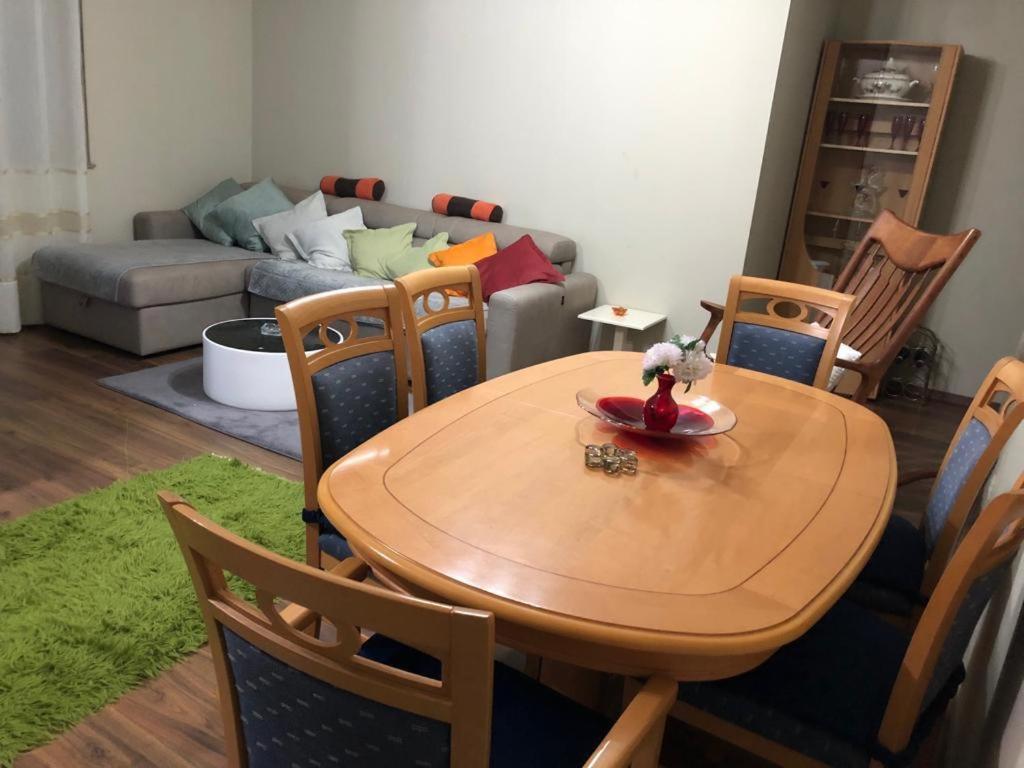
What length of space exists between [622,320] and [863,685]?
2815mm

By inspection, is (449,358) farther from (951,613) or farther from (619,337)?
(619,337)

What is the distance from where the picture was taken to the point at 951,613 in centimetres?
121

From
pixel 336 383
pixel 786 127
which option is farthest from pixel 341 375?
pixel 786 127

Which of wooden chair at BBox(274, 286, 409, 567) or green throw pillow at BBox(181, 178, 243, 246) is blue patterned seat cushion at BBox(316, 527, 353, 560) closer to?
wooden chair at BBox(274, 286, 409, 567)

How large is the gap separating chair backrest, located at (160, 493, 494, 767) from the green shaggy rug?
3.58 ft

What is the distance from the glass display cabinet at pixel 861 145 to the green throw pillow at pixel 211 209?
136 inches

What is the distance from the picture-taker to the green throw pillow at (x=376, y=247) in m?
4.44

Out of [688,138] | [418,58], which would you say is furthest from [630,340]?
[418,58]

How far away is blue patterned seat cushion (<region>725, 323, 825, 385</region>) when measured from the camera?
253 centimetres

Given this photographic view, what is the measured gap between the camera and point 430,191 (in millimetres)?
4953

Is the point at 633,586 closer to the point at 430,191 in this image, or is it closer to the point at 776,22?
the point at 776,22

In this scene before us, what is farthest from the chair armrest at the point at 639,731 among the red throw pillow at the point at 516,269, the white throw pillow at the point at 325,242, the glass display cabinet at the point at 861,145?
the glass display cabinet at the point at 861,145

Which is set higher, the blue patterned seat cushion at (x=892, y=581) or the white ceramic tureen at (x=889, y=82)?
the white ceramic tureen at (x=889, y=82)

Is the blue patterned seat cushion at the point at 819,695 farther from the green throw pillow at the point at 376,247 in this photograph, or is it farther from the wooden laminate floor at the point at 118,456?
the green throw pillow at the point at 376,247
